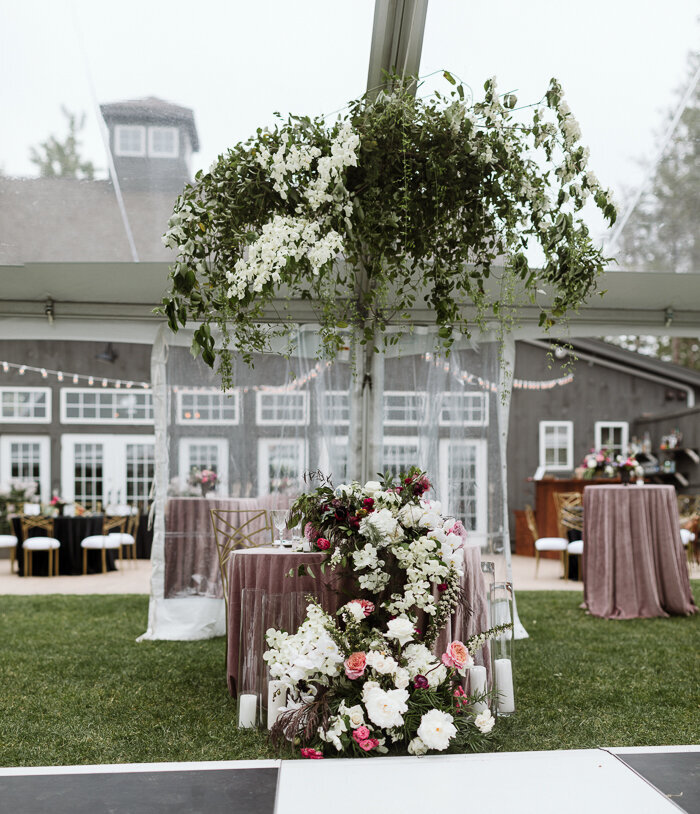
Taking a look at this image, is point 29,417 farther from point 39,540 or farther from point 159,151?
point 159,151

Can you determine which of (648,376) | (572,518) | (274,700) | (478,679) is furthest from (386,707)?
(648,376)

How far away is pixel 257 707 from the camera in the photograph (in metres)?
3.54

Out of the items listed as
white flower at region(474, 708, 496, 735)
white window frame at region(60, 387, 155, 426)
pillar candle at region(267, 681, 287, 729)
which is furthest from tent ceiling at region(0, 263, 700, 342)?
white window frame at region(60, 387, 155, 426)

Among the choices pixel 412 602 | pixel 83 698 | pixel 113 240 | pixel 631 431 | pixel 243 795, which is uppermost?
pixel 113 240

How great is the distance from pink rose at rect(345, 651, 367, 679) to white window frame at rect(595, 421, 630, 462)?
1170cm

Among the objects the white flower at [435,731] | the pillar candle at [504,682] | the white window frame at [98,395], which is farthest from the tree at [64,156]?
the white window frame at [98,395]

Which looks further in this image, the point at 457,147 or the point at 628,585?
the point at 628,585

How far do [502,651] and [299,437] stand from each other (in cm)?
294

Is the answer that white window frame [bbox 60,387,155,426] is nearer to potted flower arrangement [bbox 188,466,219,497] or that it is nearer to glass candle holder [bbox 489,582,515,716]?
potted flower arrangement [bbox 188,466,219,497]

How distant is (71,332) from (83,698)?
116 inches

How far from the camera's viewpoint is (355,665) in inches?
112

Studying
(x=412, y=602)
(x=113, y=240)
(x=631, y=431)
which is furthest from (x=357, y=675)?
(x=631, y=431)

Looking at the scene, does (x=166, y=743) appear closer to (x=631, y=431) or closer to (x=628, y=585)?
(x=628, y=585)

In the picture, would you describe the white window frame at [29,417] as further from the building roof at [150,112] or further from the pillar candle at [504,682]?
the pillar candle at [504,682]
